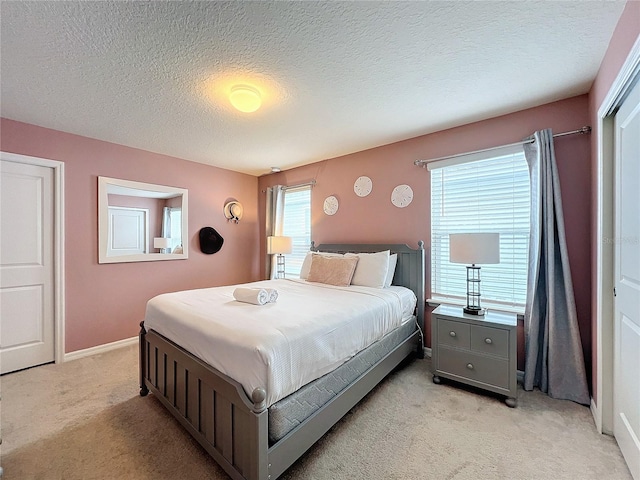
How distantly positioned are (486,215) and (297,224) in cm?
262

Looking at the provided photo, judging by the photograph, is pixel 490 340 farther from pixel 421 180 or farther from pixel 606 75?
pixel 606 75

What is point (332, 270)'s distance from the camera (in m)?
3.12

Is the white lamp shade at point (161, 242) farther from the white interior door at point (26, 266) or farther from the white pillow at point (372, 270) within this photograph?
the white pillow at point (372, 270)

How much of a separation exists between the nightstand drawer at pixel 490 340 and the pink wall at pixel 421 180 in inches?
21.9

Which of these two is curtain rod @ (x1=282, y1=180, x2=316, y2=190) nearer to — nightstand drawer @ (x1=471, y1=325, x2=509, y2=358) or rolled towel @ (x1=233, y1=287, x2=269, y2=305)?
rolled towel @ (x1=233, y1=287, x2=269, y2=305)

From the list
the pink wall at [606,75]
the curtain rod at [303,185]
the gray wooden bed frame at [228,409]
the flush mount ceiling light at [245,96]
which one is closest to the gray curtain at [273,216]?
the curtain rod at [303,185]

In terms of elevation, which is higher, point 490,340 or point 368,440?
point 490,340

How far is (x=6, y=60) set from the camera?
5.83 feet

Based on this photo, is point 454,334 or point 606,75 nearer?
point 606,75

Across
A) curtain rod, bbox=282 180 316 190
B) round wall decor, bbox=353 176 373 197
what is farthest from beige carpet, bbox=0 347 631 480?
curtain rod, bbox=282 180 316 190

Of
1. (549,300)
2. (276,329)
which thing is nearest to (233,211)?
(276,329)

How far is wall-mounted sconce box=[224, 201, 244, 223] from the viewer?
442 centimetres

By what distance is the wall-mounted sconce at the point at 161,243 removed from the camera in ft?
12.0

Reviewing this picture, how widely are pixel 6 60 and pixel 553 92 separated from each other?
12.8 feet
